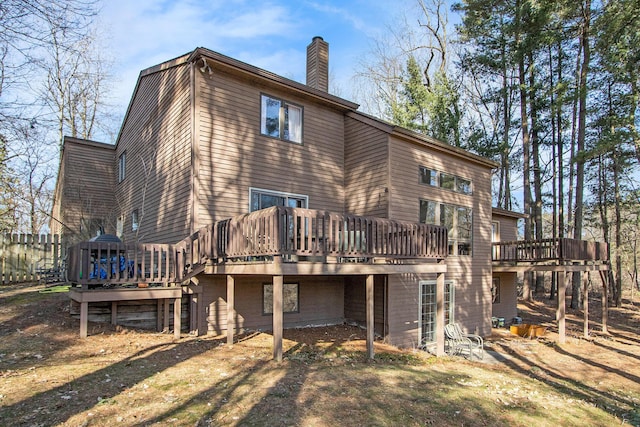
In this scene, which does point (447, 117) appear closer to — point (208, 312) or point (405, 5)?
point (405, 5)

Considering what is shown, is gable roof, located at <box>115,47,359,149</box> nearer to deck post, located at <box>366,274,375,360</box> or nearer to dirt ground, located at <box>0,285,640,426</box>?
deck post, located at <box>366,274,375,360</box>

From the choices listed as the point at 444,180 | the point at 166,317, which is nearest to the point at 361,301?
the point at 444,180

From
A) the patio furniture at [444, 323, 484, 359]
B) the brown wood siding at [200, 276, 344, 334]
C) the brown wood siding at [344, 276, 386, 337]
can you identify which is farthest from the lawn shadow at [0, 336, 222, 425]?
the patio furniture at [444, 323, 484, 359]

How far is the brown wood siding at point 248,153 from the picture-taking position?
974 centimetres

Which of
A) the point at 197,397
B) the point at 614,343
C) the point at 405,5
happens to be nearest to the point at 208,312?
A: the point at 197,397

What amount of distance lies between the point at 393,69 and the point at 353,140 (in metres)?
16.4

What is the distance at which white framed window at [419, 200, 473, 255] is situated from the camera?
12.7 meters

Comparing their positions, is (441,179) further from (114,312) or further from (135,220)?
(135,220)

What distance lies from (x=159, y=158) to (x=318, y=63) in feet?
19.9

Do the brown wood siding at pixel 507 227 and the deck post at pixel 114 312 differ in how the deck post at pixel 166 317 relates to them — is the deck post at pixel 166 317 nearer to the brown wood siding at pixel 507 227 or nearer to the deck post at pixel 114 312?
the deck post at pixel 114 312

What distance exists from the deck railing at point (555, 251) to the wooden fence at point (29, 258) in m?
16.7

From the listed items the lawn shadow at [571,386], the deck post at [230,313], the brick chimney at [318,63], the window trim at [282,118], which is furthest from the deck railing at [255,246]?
the brick chimney at [318,63]

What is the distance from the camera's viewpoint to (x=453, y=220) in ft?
44.4

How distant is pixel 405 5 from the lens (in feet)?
85.8
